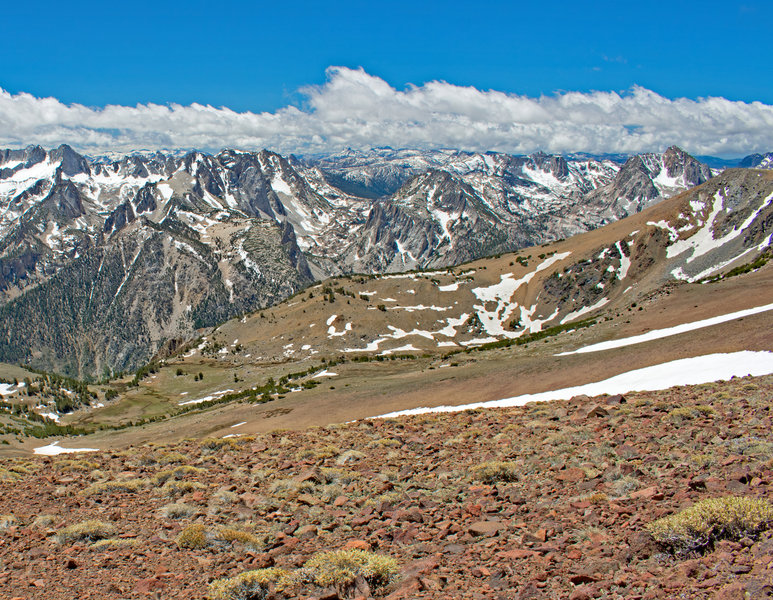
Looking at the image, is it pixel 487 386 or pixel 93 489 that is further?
pixel 487 386

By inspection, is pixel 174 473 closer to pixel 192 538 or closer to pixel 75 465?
pixel 75 465

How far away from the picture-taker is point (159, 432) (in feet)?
200

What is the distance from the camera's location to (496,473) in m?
14.1

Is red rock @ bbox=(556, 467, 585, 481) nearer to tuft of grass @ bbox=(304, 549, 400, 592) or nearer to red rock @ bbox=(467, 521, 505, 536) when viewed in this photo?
red rock @ bbox=(467, 521, 505, 536)

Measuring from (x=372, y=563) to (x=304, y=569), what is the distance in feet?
4.59

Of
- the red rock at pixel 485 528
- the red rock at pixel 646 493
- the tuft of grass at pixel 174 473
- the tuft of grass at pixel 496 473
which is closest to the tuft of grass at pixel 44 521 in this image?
the tuft of grass at pixel 174 473

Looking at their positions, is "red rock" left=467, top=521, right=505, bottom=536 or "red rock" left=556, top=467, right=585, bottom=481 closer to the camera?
"red rock" left=467, top=521, right=505, bottom=536

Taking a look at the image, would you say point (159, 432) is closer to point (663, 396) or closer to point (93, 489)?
point (93, 489)

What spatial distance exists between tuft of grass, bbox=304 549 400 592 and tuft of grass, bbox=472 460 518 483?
508 centimetres

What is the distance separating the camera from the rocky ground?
337 inches

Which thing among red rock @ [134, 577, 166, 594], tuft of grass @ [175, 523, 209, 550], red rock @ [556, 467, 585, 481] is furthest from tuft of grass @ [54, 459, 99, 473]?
red rock @ [556, 467, 585, 481]

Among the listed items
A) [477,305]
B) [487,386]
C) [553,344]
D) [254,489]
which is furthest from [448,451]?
[477,305]

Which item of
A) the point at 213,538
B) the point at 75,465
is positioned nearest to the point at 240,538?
the point at 213,538

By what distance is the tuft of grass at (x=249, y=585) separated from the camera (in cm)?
903
